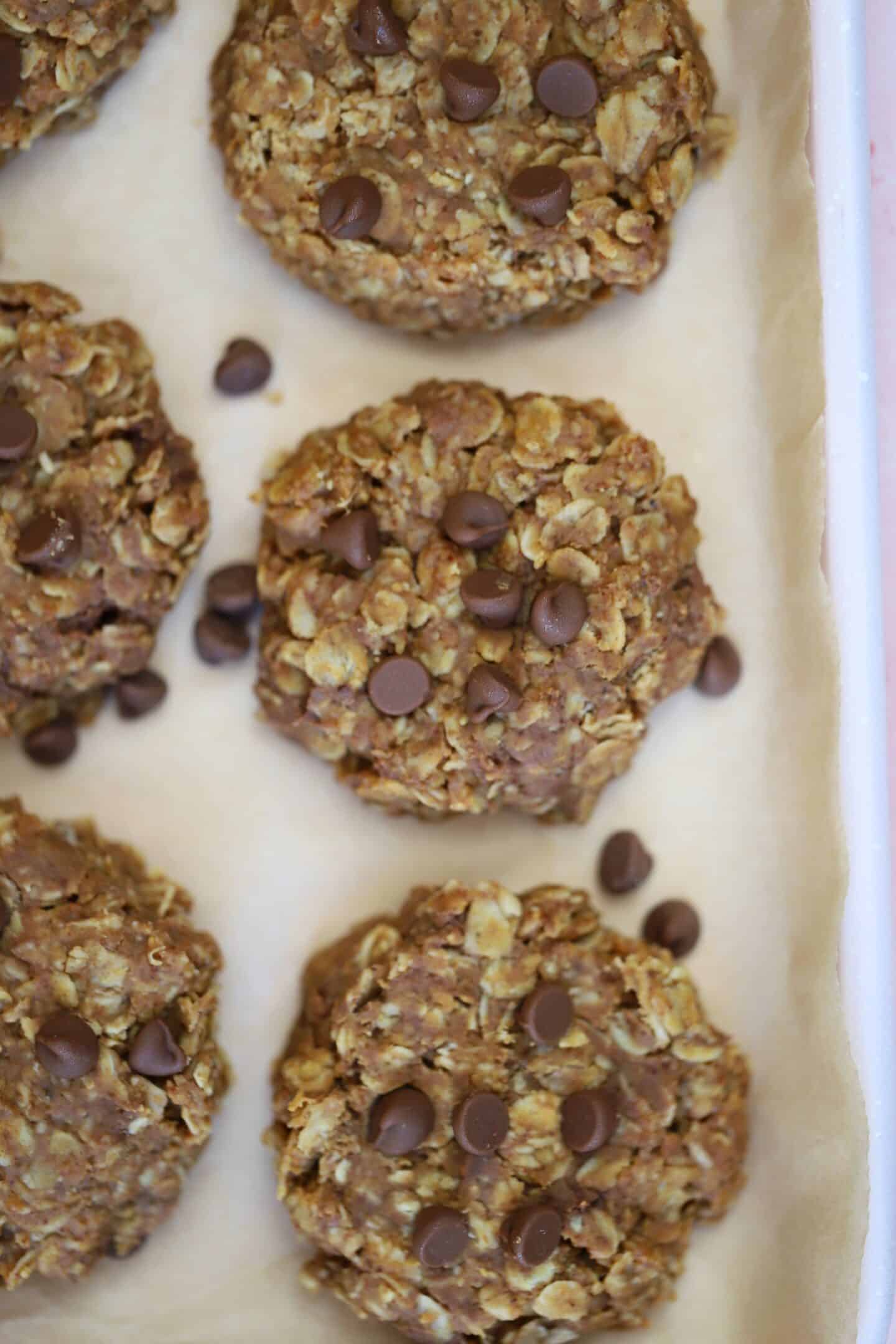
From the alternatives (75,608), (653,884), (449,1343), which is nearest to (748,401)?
(653,884)

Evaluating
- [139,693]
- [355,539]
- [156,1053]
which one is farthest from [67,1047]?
[355,539]

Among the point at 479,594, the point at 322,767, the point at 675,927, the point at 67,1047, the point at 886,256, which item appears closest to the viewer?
the point at 67,1047

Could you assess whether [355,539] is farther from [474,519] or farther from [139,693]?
[139,693]

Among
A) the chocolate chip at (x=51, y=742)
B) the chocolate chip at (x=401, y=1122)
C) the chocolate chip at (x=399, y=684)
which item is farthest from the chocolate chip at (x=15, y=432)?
the chocolate chip at (x=401, y=1122)

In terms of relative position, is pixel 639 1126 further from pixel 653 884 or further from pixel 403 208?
pixel 403 208

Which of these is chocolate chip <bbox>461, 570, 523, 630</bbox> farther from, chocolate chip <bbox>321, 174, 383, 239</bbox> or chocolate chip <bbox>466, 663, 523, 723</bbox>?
chocolate chip <bbox>321, 174, 383, 239</bbox>

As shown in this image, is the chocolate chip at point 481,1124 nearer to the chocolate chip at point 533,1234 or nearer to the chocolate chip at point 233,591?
the chocolate chip at point 533,1234

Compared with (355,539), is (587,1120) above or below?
below
